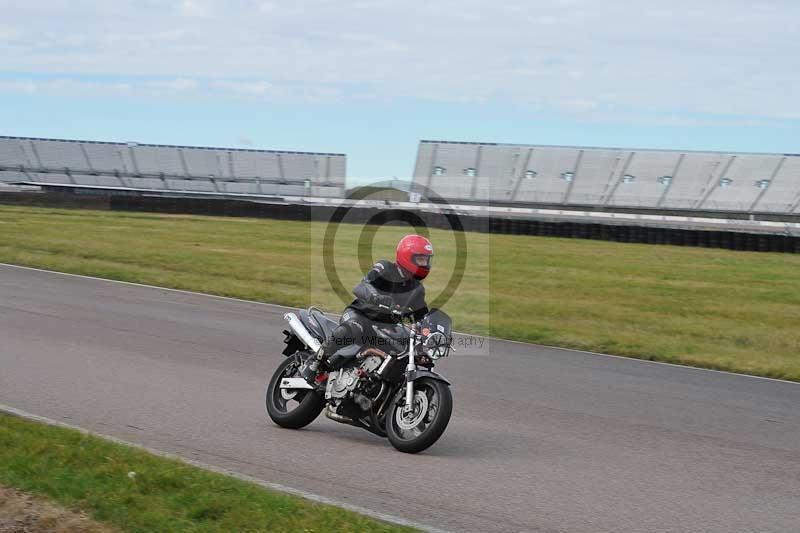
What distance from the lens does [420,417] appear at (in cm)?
718

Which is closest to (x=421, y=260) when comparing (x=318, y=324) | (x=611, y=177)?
(x=318, y=324)

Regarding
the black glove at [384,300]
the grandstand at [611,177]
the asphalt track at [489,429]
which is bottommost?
the asphalt track at [489,429]

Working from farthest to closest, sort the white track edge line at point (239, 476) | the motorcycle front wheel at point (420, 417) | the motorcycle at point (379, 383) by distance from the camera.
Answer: the motorcycle at point (379, 383)
the motorcycle front wheel at point (420, 417)
the white track edge line at point (239, 476)

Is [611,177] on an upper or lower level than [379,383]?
upper

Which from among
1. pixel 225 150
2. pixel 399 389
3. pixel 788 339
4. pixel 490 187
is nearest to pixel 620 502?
pixel 399 389

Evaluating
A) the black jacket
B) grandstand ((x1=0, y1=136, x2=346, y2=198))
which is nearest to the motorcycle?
the black jacket

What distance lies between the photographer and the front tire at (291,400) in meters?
7.94

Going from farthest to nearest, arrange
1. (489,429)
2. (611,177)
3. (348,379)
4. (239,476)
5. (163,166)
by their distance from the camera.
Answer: (163,166)
(611,177)
(489,429)
(348,379)
(239,476)

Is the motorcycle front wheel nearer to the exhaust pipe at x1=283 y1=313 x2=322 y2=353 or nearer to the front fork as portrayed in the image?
the front fork

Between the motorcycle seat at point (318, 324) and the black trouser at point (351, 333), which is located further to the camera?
the motorcycle seat at point (318, 324)

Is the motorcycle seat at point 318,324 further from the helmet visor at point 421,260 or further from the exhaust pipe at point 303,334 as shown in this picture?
the helmet visor at point 421,260

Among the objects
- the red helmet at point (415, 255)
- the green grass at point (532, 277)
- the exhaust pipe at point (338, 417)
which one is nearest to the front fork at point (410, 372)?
the red helmet at point (415, 255)

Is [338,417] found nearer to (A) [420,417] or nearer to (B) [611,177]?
(A) [420,417]

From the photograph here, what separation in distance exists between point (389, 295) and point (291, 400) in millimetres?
1614
